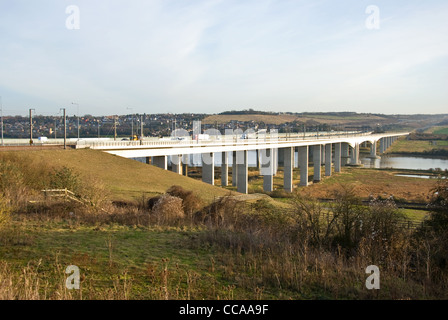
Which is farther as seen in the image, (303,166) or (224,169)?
(303,166)

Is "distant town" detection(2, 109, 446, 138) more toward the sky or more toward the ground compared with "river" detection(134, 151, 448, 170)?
more toward the sky

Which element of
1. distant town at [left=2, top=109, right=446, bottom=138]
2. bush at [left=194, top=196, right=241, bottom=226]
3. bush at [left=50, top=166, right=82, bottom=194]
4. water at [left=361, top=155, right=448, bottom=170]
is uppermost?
distant town at [left=2, top=109, right=446, bottom=138]

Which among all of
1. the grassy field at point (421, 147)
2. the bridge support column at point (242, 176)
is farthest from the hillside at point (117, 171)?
the grassy field at point (421, 147)

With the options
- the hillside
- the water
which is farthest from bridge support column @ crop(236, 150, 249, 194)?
the water

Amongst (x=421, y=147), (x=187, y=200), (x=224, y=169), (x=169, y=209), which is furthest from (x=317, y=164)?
(x=421, y=147)

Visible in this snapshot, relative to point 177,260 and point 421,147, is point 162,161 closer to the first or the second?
point 177,260

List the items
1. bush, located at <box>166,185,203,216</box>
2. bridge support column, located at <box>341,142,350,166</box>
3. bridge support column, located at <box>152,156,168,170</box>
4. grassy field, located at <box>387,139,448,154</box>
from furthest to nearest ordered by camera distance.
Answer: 1. grassy field, located at <box>387,139,448,154</box>
2. bridge support column, located at <box>341,142,350,166</box>
3. bridge support column, located at <box>152,156,168,170</box>
4. bush, located at <box>166,185,203,216</box>

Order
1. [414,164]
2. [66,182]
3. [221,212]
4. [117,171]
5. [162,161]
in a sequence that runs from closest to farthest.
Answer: [221,212] → [66,182] → [117,171] → [162,161] → [414,164]

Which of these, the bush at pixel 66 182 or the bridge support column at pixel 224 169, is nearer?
the bush at pixel 66 182

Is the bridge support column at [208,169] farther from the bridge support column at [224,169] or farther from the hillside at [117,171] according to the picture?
the hillside at [117,171]

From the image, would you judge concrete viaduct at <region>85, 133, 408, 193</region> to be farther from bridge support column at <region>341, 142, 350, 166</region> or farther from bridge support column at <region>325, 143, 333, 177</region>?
bridge support column at <region>341, 142, 350, 166</region>
